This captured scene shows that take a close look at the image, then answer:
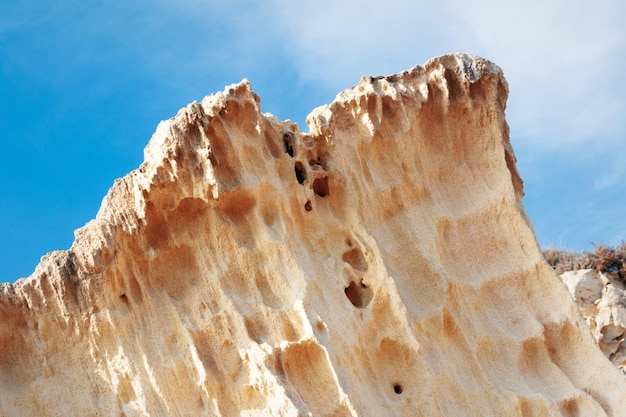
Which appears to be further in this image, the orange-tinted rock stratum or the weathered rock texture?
the weathered rock texture

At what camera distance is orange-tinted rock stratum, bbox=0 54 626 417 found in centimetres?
980

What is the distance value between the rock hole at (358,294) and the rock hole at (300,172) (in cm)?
118

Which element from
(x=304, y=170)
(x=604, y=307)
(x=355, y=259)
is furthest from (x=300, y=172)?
(x=604, y=307)

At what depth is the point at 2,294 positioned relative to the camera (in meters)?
10.0

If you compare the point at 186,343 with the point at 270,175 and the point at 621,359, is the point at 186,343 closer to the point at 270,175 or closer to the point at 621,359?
the point at 270,175

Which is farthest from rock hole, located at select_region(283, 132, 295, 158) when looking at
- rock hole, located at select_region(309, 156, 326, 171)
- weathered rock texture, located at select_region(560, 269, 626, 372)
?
weathered rock texture, located at select_region(560, 269, 626, 372)

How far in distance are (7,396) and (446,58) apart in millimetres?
5750

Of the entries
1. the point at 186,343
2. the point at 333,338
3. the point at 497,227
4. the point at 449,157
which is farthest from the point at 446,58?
the point at 186,343

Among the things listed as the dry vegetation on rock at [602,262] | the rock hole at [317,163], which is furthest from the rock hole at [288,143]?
the dry vegetation on rock at [602,262]

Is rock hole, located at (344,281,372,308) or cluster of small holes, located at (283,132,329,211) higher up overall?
cluster of small holes, located at (283,132,329,211)

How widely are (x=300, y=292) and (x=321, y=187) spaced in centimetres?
143

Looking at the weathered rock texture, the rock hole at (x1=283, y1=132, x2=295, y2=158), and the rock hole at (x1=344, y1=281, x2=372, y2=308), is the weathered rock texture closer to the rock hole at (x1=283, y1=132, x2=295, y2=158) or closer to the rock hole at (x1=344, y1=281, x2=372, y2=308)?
the rock hole at (x1=344, y1=281, x2=372, y2=308)

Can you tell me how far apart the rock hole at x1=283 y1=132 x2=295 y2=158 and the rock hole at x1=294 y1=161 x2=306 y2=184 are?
130 mm

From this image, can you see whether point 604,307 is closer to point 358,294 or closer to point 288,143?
point 358,294
